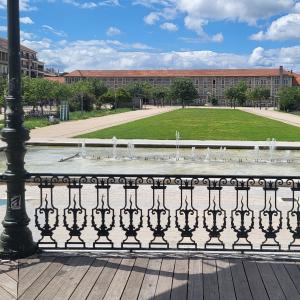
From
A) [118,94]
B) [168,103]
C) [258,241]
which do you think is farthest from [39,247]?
[168,103]

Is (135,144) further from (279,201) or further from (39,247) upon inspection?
(39,247)

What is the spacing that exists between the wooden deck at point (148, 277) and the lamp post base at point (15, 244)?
13cm

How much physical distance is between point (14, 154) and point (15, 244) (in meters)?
1.08

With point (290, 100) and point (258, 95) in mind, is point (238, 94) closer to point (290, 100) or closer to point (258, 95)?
point (258, 95)

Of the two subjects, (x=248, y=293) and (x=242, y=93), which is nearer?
(x=248, y=293)

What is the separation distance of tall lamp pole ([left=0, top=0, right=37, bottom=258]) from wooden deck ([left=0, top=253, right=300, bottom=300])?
Result: 0.77 feet

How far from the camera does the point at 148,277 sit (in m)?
5.71

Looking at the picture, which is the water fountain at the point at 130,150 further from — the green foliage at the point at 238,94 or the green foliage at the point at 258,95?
the green foliage at the point at 258,95

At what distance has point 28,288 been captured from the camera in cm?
535

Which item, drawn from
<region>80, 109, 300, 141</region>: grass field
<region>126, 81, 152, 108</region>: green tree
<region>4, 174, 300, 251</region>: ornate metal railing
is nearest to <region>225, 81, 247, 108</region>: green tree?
<region>126, 81, 152, 108</region>: green tree

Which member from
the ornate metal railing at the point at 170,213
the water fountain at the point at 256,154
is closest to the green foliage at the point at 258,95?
the water fountain at the point at 256,154

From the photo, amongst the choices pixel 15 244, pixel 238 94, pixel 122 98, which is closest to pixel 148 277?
pixel 15 244

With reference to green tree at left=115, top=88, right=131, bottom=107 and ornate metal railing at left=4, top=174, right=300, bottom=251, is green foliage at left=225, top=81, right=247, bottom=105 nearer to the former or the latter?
green tree at left=115, top=88, right=131, bottom=107

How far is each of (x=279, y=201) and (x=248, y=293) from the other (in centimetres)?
764
